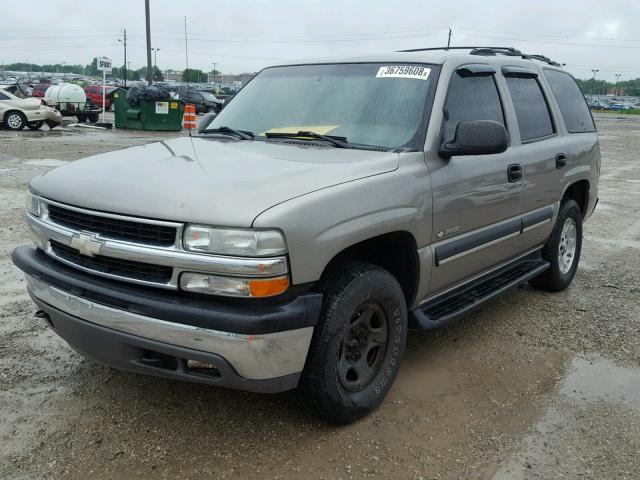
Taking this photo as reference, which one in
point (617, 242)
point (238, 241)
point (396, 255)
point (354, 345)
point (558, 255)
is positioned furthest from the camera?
point (617, 242)

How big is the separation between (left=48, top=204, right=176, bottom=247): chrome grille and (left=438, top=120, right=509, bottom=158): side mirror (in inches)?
65.1

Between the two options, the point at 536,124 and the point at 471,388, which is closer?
the point at 471,388

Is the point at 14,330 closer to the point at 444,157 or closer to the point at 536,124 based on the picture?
the point at 444,157

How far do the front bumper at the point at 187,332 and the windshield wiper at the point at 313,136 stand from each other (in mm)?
1133

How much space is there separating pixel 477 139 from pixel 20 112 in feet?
68.6

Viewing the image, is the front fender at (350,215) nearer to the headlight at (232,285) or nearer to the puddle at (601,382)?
the headlight at (232,285)

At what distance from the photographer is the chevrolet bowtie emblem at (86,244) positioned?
273 cm

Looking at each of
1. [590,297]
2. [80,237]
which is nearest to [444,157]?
[80,237]

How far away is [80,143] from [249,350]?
15896mm

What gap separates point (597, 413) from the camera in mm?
3402

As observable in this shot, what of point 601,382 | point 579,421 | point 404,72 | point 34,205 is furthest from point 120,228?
point 601,382

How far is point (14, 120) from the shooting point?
2084 centimetres

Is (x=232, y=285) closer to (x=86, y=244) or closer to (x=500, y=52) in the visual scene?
(x=86, y=244)

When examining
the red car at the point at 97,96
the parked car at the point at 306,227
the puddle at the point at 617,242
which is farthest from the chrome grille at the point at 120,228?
the red car at the point at 97,96
